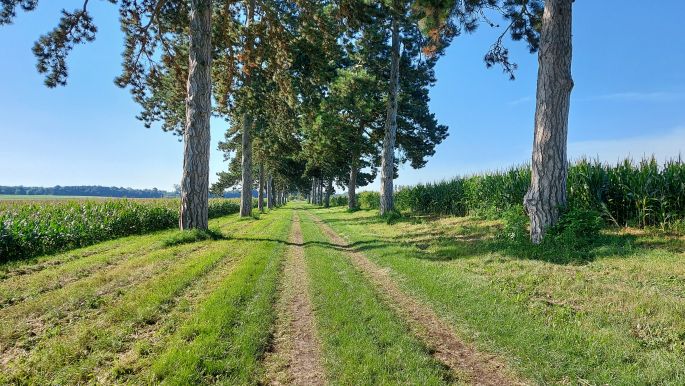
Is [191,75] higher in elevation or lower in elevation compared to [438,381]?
higher

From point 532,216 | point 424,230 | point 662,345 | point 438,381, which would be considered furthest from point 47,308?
point 424,230

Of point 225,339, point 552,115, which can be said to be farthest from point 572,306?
point 552,115

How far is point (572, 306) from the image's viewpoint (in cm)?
545

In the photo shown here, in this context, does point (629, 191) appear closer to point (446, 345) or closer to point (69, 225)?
point (446, 345)

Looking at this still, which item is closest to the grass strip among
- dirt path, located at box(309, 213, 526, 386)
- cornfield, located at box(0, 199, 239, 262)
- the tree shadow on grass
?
dirt path, located at box(309, 213, 526, 386)

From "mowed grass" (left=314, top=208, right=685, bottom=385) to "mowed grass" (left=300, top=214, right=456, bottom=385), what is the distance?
0.88 metres

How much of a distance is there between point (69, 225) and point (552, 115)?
16340 mm

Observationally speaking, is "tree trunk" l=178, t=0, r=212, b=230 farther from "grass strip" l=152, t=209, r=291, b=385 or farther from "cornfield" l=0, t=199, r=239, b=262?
"grass strip" l=152, t=209, r=291, b=385

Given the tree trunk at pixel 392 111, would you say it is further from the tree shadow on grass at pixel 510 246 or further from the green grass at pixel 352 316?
the green grass at pixel 352 316

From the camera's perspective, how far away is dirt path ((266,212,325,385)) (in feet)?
12.0

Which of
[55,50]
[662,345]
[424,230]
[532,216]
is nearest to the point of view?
[662,345]

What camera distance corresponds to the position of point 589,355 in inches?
159

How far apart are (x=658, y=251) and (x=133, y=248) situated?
46.5ft

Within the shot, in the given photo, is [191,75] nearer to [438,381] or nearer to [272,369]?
[272,369]
